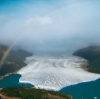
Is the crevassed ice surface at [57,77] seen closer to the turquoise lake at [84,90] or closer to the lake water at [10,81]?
the lake water at [10,81]

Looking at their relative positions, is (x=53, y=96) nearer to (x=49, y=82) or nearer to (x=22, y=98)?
(x=22, y=98)

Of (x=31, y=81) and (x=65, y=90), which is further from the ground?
(x=31, y=81)

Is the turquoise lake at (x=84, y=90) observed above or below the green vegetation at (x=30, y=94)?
above

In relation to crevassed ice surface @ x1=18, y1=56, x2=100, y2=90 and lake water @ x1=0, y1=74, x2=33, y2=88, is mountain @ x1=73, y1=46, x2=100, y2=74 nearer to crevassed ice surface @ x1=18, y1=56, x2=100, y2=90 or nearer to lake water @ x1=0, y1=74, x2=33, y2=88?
crevassed ice surface @ x1=18, y1=56, x2=100, y2=90

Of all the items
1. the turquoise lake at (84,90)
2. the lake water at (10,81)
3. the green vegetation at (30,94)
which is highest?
the lake water at (10,81)

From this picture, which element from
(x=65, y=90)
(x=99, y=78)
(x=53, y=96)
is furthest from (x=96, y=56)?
(x=53, y=96)

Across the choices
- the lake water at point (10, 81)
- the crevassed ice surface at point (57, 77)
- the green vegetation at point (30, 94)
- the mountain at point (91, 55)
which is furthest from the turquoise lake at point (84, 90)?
the mountain at point (91, 55)

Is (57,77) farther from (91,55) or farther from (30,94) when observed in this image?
(91,55)

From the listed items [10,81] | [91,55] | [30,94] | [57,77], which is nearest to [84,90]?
[30,94]
